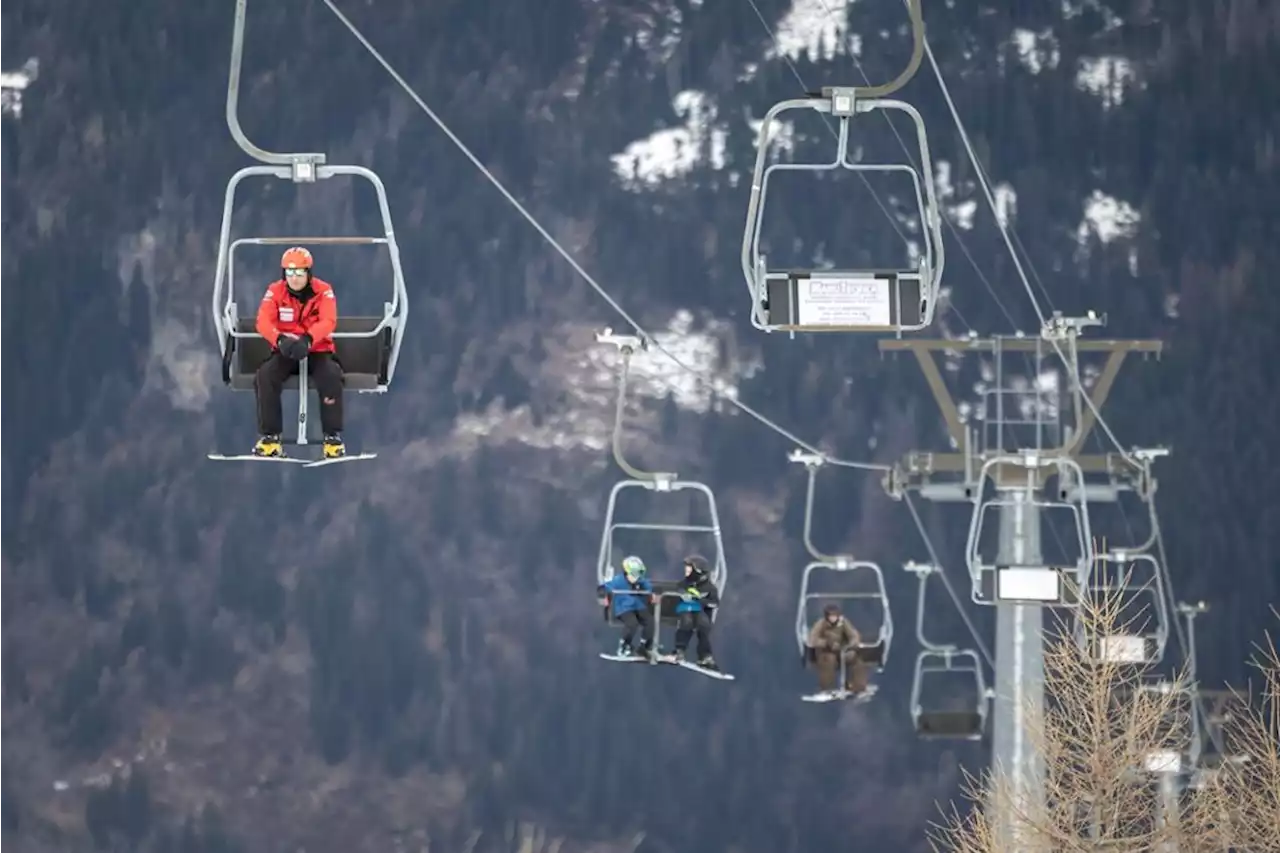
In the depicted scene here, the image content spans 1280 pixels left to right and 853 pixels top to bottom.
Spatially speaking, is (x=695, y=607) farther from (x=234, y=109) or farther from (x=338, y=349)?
(x=234, y=109)

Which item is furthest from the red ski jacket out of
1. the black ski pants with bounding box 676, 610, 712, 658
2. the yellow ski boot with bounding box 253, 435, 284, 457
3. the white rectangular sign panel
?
the black ski pants with bounding box 676, 610, 712, 658

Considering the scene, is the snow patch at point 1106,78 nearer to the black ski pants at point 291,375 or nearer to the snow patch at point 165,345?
the snow patch at point 165,345

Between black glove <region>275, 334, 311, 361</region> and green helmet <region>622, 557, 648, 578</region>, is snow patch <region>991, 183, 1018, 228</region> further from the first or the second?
black glove <region>275, 334, 311, 361</region>

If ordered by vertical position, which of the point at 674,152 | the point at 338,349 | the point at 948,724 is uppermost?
the point at 674,152

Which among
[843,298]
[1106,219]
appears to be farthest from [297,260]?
[1106,219]

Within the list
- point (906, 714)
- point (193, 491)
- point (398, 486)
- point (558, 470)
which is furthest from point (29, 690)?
point (906, 714)

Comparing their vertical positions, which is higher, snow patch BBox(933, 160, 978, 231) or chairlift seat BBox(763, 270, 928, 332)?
snow patch BBox(933, 160, 978, 231)

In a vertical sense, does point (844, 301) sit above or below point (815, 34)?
below

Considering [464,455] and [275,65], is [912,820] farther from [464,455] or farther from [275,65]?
[275,65]
